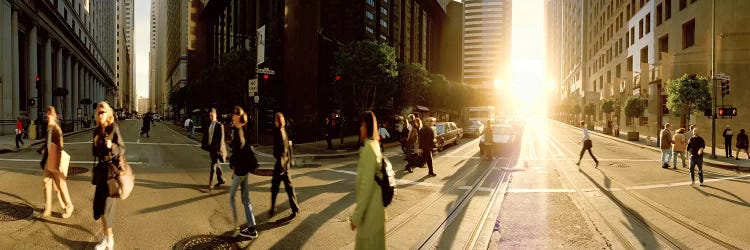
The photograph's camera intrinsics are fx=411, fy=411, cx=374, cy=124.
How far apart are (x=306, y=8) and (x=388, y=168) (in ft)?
103

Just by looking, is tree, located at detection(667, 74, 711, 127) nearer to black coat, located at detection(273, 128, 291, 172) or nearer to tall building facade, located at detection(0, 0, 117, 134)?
black coat, located at detection(273, 128, 291, 172)

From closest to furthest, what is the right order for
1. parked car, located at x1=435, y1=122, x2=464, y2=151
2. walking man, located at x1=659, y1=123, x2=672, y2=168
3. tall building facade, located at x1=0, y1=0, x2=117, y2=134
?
1. walking man, located at x1=659, y1=123, x2=672, y2=168
2. parked car, located at x1=435, y1=122, x2=464, y2=151
3. tall building facade, located at x1=0, y1=0, x2=117, y2=134

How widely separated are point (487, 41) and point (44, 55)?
149 m

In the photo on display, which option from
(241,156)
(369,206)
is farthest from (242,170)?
(369,206)

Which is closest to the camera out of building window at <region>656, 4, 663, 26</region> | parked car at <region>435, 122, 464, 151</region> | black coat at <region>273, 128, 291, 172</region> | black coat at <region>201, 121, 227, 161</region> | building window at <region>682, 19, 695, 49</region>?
black coat at <region>273, 128, 291, 172</region>

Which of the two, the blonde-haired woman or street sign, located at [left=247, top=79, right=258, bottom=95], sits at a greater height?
street sign, located at [left=247, top=79, right=258, bottom=95]

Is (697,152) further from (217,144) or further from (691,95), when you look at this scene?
(691,95)

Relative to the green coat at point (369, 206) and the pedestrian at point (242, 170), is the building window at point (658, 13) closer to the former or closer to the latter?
the pedestrian at point (242, 170)

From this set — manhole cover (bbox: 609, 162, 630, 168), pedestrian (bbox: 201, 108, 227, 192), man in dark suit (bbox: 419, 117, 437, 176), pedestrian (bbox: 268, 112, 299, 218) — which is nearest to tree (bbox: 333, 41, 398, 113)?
man in dark suit (bbox: 419, 117, 437, 176)

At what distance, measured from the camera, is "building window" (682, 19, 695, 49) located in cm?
3127

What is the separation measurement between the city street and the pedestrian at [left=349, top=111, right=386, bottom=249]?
2087mm

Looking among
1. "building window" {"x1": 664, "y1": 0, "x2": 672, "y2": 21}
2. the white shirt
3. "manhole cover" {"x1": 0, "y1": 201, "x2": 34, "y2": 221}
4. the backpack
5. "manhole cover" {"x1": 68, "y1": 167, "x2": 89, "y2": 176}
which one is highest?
"building window" {"x1": 664, "y1": 0, "x2": 672, "y2": 21}

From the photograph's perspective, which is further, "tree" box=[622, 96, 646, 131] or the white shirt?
"tree" box=[622, 96, 646, 131]

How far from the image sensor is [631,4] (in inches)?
1912
